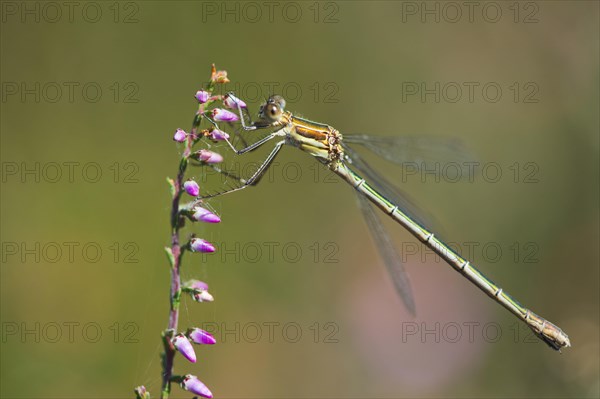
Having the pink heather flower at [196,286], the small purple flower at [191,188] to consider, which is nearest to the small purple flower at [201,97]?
the small purple flower at [191,188]

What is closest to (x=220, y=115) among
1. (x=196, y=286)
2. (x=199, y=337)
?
(x=196, y=286)

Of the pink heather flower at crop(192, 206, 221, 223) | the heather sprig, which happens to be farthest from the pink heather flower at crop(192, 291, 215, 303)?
the pink heather flower at crop(192, 206, 221, 223)

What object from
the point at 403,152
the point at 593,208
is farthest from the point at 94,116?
the point at 593,208

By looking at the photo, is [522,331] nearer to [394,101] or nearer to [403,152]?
[403,152]

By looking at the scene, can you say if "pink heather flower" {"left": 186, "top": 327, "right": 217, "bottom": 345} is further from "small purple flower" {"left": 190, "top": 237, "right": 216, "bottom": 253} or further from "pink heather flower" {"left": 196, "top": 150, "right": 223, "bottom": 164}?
"pink heather flower" {"left": 196, "top": 150, "right": 223, "bottom": 164}

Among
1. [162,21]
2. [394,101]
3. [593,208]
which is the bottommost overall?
[593,208]

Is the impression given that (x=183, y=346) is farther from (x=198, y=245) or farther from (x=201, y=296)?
(x=198, y=245)
